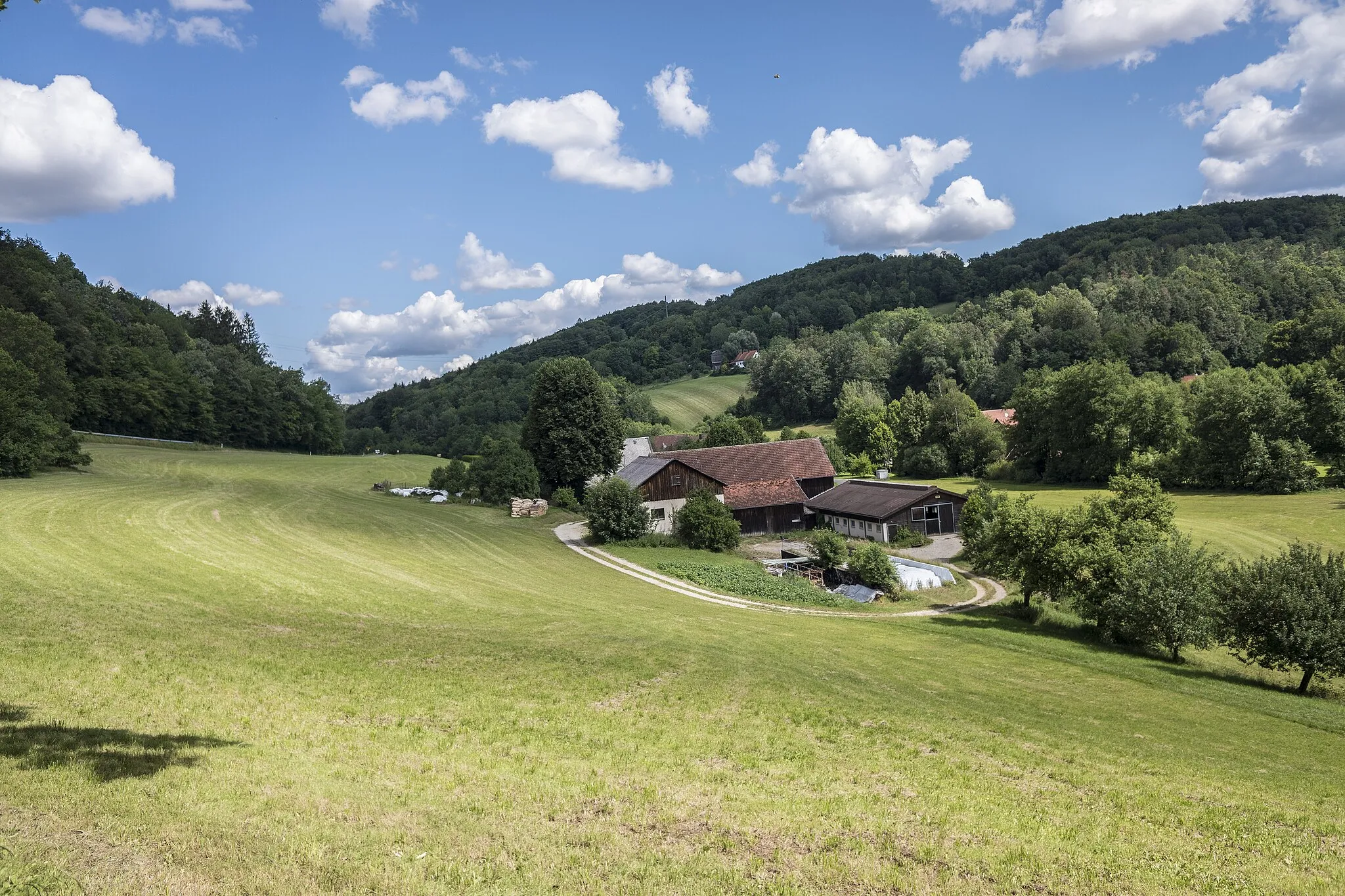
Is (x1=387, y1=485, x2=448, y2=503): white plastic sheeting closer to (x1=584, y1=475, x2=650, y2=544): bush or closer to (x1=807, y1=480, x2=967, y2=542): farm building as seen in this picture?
(x1=584, y1=475, x2=650, y2=544): bush

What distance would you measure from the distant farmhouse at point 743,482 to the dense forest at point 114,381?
3681 cm

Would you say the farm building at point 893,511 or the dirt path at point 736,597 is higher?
the farm building at point 893,511

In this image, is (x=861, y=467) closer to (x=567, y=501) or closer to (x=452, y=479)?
(x=567, y=501)

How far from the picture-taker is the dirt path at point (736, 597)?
33.4 m

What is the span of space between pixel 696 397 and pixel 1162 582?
378ft

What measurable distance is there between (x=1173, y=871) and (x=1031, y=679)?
13195 millimetres

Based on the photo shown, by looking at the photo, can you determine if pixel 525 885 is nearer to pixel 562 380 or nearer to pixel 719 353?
pixel 562 380

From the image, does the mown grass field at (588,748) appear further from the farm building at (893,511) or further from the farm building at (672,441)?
the farm building at (672,441)

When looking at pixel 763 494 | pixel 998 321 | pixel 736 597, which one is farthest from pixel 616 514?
pixel 998 321

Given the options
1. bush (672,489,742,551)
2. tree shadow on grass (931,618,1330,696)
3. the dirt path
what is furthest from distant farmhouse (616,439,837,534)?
tree shadow on grass (931,618,1330,696)

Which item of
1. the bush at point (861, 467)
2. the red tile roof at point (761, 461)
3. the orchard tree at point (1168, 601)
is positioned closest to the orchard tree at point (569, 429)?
the red tile roof at point (761, 461)

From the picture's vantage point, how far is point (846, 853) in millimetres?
9133

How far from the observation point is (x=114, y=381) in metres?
78.6

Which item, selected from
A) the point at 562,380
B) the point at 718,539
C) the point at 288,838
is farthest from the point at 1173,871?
the point at 562,380
